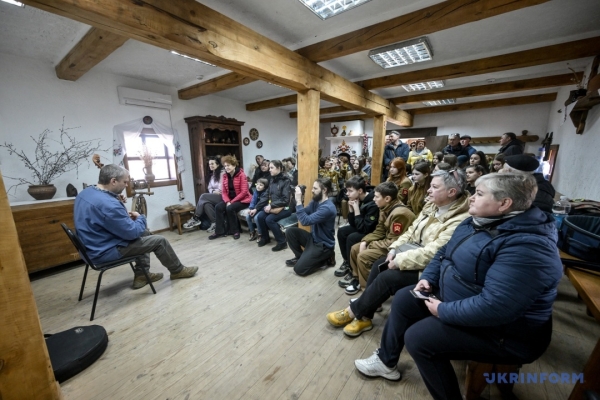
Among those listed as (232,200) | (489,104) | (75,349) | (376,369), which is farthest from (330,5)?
(489,104)

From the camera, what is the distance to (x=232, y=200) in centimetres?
382

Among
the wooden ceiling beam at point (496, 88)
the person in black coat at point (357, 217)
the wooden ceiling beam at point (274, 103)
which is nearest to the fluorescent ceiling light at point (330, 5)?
the person in black coat at point (357, 217)

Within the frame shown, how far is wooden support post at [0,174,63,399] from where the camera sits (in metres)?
0.75

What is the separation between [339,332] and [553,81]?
17.1 ft

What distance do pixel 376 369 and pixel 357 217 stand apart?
1.32m

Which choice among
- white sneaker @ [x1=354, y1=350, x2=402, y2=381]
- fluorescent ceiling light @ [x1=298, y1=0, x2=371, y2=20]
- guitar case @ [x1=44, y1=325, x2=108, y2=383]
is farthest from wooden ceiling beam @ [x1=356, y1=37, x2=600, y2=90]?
guitar case @ [x1=44, y1=325, x2=108, y2=383]

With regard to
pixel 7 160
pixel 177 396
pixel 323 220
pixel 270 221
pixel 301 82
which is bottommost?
pixel 177 396

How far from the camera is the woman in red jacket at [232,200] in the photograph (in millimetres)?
3785

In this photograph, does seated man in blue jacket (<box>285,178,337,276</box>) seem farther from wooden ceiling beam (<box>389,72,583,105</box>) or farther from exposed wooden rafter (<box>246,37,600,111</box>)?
wooden ceiling beam (<box>389,72,583,105</box>)

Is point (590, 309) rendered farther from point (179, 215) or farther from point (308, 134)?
point (179, 215)

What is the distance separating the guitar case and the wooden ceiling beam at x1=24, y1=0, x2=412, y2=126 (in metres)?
2.02

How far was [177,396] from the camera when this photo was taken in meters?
1.27

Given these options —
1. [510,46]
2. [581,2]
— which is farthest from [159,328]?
[510,46]

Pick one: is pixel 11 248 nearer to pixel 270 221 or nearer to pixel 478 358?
pixel 478 358
